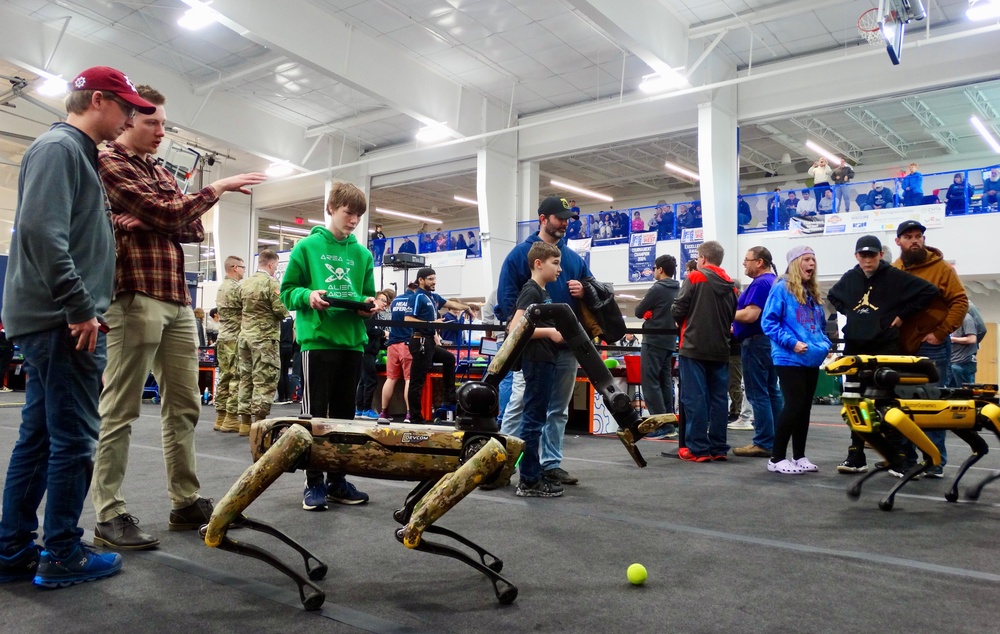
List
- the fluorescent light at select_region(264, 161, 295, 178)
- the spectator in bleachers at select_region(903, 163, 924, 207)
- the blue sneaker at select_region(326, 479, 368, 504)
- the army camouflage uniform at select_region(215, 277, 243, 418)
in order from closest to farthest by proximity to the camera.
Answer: the blue sneaker at select_region(326, 479, 368, 504), the army camouflage uniform at select_region(215, 277, 243, 418), the spectator in bleachers at select_region(903, 163, 924, 207), the fluorescent light at select_region(264, 161, 295, 178)

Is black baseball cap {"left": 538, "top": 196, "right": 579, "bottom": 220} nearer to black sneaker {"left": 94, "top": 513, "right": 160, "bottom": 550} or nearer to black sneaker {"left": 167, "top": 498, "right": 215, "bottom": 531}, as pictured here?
black sneaker {"left": 167, "top": 498, "right": 215, "bottom": 531}

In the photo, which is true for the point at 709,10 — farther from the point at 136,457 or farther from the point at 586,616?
the point at 586,616

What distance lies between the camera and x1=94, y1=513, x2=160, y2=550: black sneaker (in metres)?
2.27

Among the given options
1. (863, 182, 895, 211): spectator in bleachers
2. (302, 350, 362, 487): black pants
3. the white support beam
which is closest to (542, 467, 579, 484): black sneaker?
(302, 350, 362, 487): black pants

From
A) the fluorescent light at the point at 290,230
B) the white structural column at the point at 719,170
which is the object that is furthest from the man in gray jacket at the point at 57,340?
the fluorescent light at the point at 290,230

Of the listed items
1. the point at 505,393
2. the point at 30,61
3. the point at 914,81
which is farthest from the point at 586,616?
the point at 30,61

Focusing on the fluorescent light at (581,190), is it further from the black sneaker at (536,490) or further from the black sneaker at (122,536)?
the black sneaker at (122,536)

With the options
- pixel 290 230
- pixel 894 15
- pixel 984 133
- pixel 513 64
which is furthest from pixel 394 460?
pixel 290 230

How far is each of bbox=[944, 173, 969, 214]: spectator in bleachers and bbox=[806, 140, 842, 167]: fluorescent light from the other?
4182mm

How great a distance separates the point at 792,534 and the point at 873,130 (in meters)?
15.9

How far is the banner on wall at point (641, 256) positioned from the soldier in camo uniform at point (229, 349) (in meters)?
9.61

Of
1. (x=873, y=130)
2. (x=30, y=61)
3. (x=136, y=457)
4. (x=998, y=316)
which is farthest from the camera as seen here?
(x=873, y=130)

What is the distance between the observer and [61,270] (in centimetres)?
183

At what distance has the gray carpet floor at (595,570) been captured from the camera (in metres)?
1.71
